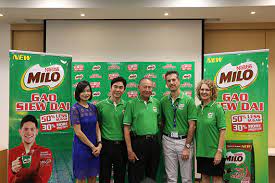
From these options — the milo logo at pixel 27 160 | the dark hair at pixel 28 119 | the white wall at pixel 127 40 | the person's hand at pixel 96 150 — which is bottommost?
the milo logo at pixel 27 160

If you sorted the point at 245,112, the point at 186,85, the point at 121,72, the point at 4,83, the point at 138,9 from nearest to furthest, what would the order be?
the point at 245,112, the point at 138,9, the point at 186,85, the point at 121,72, the point at 4,83

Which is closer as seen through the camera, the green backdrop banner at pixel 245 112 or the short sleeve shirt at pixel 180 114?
the short sleeve shirt at pixel 180 114

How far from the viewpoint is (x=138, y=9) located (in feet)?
13.7

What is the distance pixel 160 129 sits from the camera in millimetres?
3592

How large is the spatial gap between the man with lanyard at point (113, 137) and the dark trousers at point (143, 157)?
148mm

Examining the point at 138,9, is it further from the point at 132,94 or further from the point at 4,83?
the point at 4,83

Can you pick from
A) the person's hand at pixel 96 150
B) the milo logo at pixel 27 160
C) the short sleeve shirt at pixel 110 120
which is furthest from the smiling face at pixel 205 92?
the milo logo at pixel 27 160

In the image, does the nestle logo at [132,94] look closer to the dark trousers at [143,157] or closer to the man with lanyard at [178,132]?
the man with lanyard at [178,132]

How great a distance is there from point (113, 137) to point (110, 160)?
11.0 inches

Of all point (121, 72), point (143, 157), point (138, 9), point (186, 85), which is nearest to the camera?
point (143, 157)

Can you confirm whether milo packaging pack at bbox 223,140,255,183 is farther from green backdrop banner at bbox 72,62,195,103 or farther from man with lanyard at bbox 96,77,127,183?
green backdrop banner at bbox 72,62,195,103

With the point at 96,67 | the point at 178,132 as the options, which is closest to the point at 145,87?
the point at 178,132

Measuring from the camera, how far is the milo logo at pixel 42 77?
3449mm

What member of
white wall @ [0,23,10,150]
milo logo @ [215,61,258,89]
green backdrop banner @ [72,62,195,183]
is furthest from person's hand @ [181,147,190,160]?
white wall @ [0,23,10,150]
